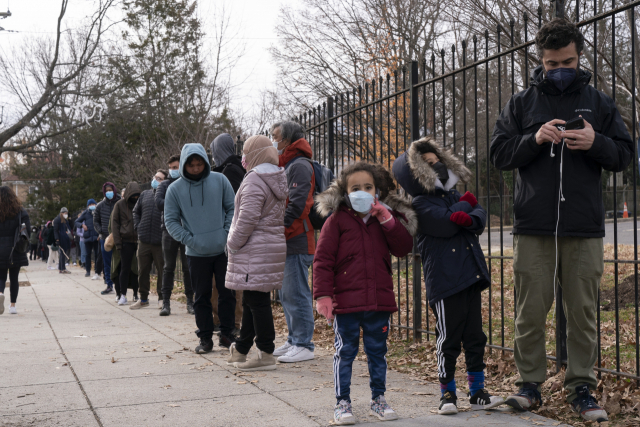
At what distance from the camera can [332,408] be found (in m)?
4.20

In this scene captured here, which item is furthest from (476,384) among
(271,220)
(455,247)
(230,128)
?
(230,128)

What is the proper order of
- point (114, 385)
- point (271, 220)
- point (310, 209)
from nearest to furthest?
1. point (114, 385)
2. point (271, 220)
3. point (310, 209)

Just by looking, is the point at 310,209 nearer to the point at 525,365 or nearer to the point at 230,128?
the point at 525,365

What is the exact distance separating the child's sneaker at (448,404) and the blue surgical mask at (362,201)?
123cm

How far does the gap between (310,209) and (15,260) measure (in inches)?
234

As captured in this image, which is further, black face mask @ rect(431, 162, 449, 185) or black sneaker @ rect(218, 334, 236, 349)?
black sneaker @ rect(218, 334, 236, 349)

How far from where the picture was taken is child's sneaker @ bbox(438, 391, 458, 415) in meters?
3.95

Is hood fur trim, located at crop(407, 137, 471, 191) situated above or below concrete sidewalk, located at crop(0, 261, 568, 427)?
above

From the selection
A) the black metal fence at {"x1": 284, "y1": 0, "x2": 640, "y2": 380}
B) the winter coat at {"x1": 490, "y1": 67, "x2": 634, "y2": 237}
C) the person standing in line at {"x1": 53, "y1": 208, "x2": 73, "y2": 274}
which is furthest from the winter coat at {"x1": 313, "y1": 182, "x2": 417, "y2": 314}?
the person standing in line at {"x1": 53, "y1": 208, "x2": 73, "y2": 274}

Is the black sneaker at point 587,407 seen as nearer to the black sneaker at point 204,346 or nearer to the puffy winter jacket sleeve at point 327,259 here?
the puffy winter jacket sleeve at point 327,259

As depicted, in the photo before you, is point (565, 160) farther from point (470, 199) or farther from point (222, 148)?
point (222, 148)

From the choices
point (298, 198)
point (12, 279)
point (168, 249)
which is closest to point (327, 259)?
point (298, 198)

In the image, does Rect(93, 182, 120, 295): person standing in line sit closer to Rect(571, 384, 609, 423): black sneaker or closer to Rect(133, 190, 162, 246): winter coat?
Rect(133, 190, 162, 246): winter coat

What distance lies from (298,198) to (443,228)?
81.0 inches
